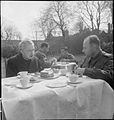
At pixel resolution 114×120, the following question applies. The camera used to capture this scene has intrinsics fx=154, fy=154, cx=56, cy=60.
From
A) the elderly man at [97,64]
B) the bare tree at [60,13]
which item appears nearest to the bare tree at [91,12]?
the bare tree at [60,13]

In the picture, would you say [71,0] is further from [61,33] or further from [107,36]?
[107,36]

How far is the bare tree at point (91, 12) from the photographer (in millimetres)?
2533

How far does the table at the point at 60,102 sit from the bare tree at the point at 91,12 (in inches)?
62.3

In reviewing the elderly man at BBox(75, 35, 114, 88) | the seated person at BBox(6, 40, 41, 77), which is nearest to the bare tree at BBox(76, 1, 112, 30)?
the elderly man at BBox(75, 35, 114, 88)

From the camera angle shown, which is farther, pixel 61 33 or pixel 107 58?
pixel 61 33

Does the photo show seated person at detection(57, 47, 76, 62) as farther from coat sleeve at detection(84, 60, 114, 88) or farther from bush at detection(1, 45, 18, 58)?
coat sleeve at detection(84, 60, 114, 88)

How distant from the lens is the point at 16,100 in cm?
86

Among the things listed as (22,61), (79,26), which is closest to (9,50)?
→ (22,61)

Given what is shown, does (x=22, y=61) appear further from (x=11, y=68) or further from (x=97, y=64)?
(x=97, y=64)

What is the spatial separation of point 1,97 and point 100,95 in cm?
73

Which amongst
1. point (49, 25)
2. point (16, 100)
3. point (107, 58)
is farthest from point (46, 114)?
point (49, 25)

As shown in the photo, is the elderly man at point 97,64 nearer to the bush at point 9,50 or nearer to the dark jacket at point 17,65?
the dark jacket at point 17,65

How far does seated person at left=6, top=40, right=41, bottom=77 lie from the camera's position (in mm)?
1797

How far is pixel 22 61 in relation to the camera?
6.08 feet
